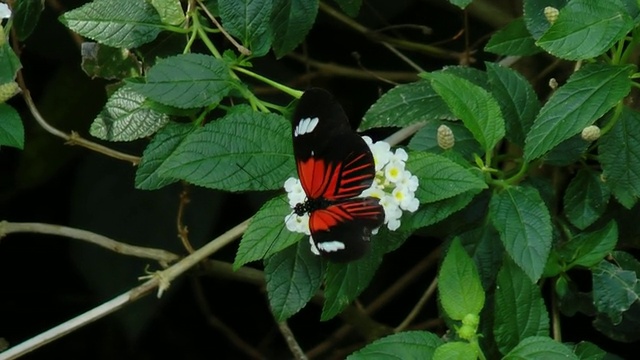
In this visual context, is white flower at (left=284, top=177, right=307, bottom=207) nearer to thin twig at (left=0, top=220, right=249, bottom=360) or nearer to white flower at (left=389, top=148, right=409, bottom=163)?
white flower at (left=389, top=148, right=409, bottom=163)

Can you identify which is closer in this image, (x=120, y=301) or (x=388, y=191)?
(x=388, y=191)

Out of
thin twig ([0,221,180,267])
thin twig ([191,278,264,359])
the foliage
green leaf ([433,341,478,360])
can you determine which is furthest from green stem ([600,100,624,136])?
thin twig ([191,278,264,359])

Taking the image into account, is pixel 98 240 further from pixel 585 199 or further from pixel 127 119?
pixel 585 199

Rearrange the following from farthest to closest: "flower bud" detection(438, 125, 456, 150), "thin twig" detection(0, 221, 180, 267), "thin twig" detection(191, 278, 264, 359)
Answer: "thin twig" detection(191, 278, 264, 359)
"thin twig" detection(0, 221, 180, 267)
"flower bud" detection(438, 125, 456, 150)

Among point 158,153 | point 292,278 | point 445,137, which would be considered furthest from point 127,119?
point 445,137

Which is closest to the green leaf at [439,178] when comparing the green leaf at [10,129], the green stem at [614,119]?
the green stem at [614,119]

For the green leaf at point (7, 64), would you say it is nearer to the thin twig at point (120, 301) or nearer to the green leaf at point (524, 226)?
the thin twig at point (120, 301)
